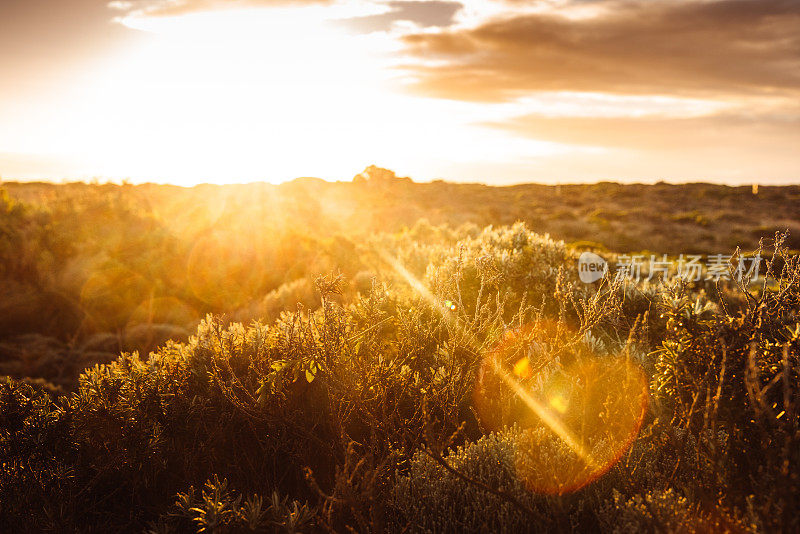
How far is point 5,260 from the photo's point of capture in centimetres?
1134

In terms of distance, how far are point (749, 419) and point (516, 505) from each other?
1.60 m

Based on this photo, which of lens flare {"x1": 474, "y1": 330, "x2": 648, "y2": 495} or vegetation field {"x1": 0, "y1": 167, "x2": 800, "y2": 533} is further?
lens flare {"x1": 474, "y1": 330, "x2": 648, "y2": 495}

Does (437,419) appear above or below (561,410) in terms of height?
above

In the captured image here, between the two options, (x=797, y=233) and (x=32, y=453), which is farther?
(x=797, y=233)

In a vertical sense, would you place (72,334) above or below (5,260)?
below

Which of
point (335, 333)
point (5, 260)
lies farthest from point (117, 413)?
point (5, 260)

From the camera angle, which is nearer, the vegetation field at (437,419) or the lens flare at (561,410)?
the vegetation field at (437,419)

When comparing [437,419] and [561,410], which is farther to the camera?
[561,410]

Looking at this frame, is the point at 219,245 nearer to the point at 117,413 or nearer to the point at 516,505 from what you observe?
the point at 117,413

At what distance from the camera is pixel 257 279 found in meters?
11.6

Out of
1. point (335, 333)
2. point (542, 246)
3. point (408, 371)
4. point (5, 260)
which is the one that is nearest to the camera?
point (335, 333)

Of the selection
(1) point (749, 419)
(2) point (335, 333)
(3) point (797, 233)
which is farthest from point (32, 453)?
(3) point (797, 233)

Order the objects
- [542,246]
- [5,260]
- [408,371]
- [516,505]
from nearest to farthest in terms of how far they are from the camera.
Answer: [516,505] < [408,371] < [542,246] < [5,260]

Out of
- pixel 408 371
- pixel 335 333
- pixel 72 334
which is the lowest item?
pixel 72 334
